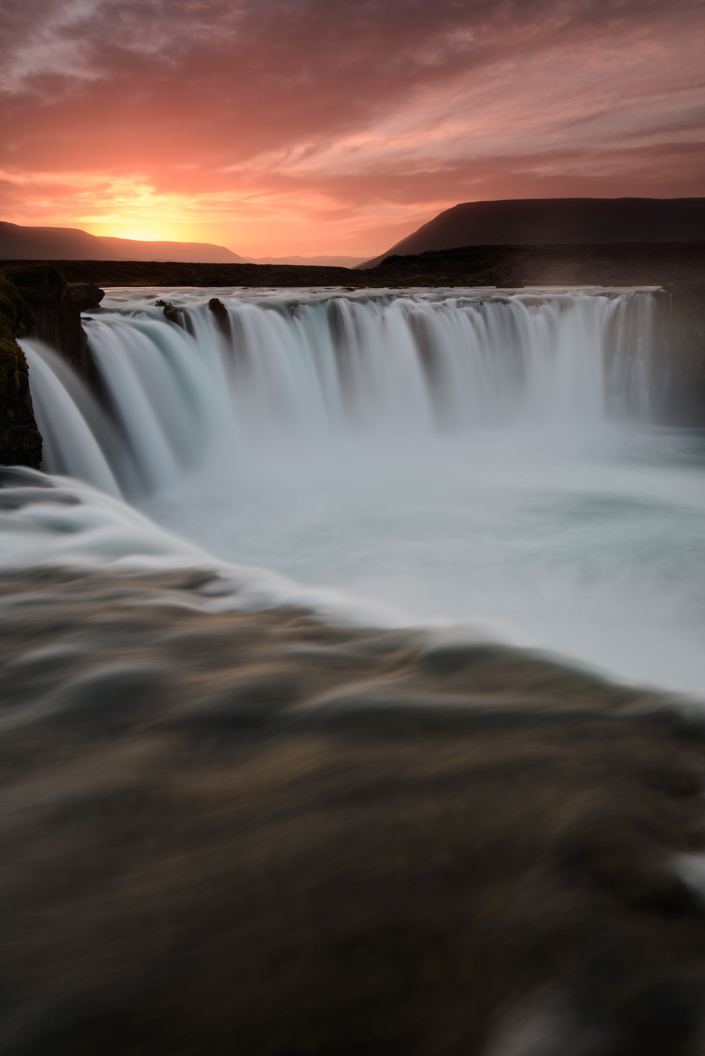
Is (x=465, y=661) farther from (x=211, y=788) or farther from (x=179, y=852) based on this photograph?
(x=179, y=852)

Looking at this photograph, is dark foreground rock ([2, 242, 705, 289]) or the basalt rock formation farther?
dark foreground rock ([2, 242, 705, 289])

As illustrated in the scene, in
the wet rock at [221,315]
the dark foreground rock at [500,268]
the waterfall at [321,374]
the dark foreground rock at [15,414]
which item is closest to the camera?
the dark foreground rock at [15,414]

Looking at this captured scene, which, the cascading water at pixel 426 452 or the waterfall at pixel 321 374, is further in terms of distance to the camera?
the waterfall at pixel 321 374

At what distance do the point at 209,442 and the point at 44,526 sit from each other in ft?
19.1

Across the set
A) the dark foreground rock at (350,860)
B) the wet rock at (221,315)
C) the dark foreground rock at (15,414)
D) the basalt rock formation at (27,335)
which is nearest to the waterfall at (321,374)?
the wet rock at (221,315)

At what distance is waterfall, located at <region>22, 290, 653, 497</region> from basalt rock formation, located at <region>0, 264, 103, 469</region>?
280 mm

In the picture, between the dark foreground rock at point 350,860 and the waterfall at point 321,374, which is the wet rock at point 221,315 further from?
the dark foreground rock at point 350,860

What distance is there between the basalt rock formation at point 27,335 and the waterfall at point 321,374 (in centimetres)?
28

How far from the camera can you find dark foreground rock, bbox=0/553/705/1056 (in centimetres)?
125

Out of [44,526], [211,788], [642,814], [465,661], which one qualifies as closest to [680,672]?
[465,661]

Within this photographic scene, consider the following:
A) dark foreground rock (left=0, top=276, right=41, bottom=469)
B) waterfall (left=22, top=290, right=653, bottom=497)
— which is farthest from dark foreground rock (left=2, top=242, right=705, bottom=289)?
dark foreground rock (left=0, top=276, right=41, bottom=469)

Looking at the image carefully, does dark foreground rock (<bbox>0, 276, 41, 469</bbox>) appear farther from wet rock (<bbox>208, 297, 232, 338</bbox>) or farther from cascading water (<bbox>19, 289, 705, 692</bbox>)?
wet rock (<bbox>208, 297, 232, 338</bbox>)

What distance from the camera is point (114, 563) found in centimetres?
448

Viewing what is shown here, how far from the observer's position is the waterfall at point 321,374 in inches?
365
